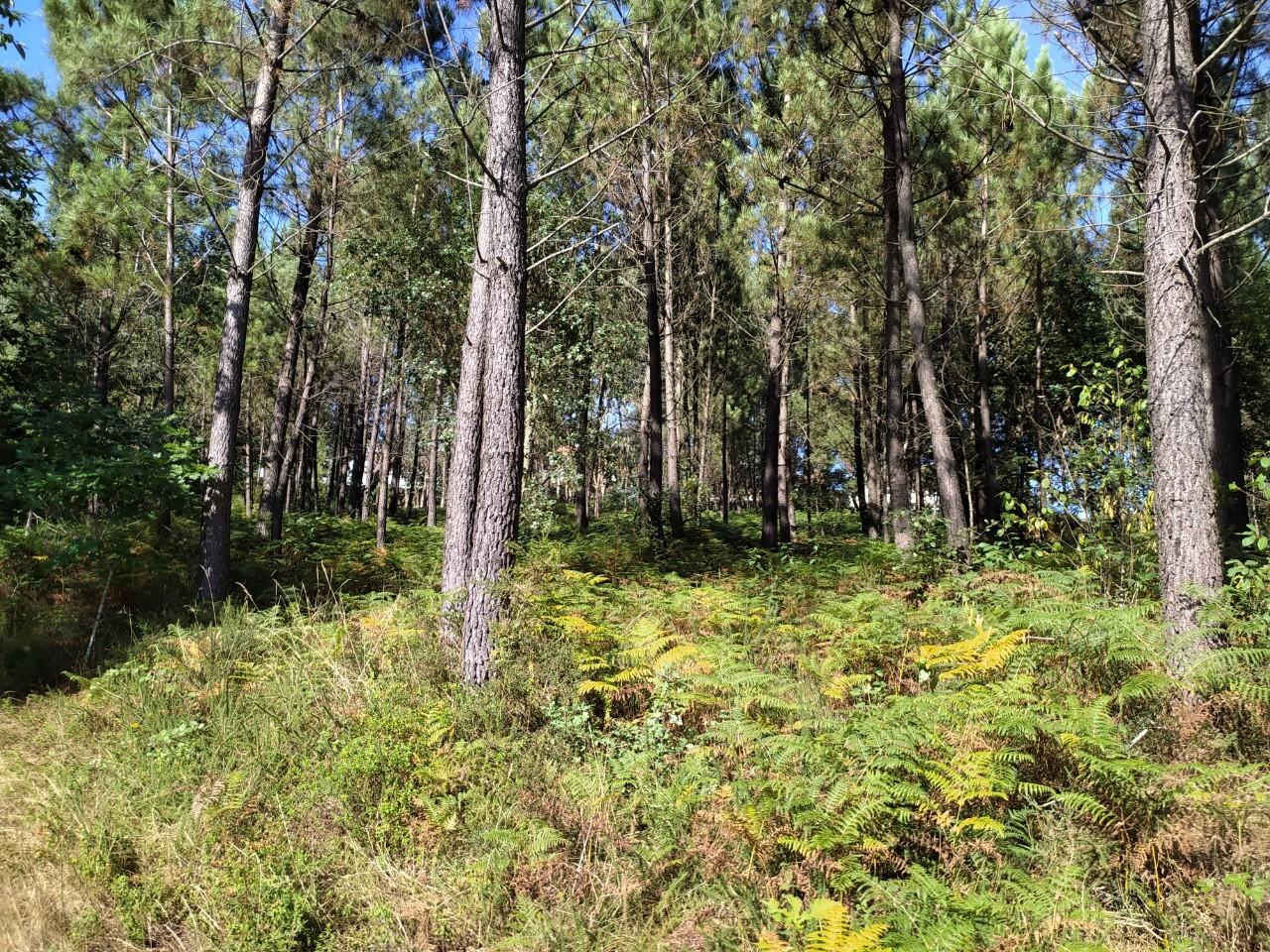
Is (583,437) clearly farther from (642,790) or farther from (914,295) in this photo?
(642,790)

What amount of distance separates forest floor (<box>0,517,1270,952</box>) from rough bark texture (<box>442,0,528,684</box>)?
1.28ft

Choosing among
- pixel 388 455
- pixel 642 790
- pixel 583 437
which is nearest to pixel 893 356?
pixel 583 437

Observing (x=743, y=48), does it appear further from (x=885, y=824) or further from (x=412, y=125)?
(x=885, y=824)

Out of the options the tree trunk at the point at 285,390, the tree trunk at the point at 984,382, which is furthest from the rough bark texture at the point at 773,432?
the tree trunk at the point at 285,390

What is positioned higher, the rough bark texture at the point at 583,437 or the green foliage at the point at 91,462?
the rough bark texture at the point at 583,437

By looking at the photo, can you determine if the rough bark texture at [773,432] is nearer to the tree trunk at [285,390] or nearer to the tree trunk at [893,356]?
the tree trunk at [893,356]

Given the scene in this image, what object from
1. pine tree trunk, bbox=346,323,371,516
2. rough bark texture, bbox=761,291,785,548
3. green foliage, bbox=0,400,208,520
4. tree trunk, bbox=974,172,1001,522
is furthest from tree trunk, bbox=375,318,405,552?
tree trunk, bbox=974,172,1001,522

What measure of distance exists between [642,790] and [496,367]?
289cm

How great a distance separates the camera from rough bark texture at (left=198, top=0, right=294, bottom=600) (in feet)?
22.6

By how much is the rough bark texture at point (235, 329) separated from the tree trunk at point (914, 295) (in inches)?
300

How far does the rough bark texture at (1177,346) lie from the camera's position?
4.11 m

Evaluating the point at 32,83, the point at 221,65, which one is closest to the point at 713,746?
the point at 221,65

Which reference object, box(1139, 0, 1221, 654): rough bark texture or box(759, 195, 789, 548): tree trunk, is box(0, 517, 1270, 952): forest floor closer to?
box(1139, 0, 1221, 654): rough bark texture

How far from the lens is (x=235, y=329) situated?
23.8 ft
